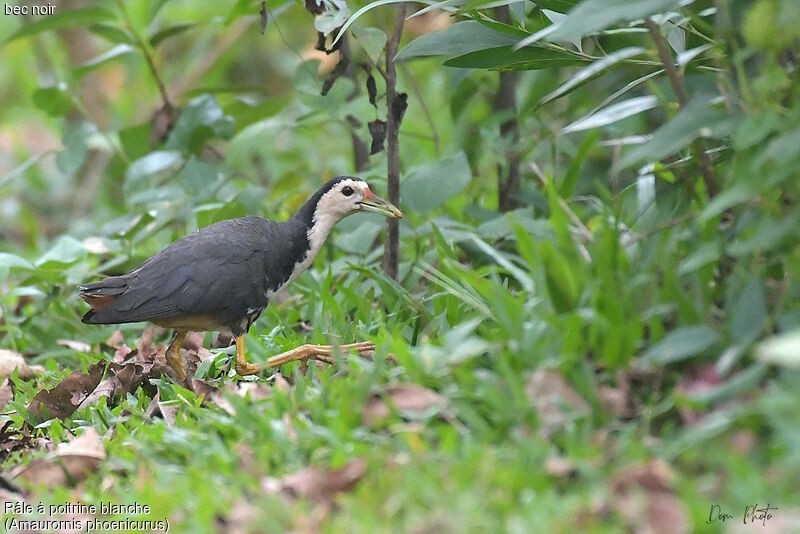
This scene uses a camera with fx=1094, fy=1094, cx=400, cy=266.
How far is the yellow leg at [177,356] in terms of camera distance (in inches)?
169

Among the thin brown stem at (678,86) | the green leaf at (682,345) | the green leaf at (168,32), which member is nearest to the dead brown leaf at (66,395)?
the green leaf at (168,32)

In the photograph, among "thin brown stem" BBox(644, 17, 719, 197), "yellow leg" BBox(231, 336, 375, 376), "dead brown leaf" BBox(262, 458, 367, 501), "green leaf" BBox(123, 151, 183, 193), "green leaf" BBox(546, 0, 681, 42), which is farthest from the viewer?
"green leaf" BBox(123, 151, 183, 193)

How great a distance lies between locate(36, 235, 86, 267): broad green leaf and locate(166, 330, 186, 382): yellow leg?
75 centimetres

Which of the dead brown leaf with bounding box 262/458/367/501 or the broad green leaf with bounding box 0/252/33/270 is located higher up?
the broad green leaf with bounding box 0/252/33/270

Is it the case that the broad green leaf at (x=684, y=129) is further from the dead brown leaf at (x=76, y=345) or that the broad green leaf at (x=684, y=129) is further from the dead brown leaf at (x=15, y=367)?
the dead brown leaf at (x=76, y=345)

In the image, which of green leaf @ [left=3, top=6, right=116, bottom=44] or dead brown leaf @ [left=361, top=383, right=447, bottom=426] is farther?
green leaf @ [left=3, top=6, right=116, bottom=44]

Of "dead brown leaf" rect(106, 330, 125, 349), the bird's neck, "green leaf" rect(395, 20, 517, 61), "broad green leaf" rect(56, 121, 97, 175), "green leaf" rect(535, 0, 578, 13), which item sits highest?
"green leaf" rect(535, 0, 578, 13)

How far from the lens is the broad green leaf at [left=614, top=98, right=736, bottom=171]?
2961 mm

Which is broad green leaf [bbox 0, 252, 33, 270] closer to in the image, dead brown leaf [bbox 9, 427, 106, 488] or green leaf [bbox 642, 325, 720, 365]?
dead brown leaf [bbox 9, 427, 106, 488]

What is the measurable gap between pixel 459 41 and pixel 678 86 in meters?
0.94

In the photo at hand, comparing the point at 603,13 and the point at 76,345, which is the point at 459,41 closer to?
the point at 603,13

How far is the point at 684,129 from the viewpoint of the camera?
118 inches

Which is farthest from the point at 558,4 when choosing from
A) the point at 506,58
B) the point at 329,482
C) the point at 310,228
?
the point at 329,482

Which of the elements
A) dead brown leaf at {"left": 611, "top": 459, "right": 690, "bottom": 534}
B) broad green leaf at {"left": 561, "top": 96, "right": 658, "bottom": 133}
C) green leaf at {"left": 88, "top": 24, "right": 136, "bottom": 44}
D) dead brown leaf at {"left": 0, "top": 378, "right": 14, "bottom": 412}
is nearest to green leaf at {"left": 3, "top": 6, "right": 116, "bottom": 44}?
green leaf at {"left": 88, "top": 24, "right": 136, "bottom": 44}
